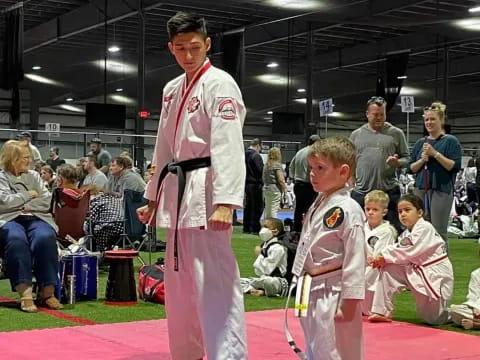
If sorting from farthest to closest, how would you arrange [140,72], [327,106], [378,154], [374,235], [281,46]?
1. [281,46]
2. [140,72]
3. [327,106]
4. [378,154]
5. [374,235]

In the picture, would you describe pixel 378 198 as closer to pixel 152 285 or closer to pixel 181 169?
pixel 152 285

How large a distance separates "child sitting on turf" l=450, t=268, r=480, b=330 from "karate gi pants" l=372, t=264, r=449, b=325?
0.09 meters

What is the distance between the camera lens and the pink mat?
409 centimetres

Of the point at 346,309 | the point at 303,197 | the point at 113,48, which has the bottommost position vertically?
the point at 346,309

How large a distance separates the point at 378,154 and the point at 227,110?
11.2 feet

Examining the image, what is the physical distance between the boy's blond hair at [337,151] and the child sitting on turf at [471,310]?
2523 millimetres

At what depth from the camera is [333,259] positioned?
273cm

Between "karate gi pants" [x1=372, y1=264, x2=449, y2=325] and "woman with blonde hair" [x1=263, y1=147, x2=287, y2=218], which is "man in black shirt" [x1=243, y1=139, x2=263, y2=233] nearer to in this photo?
"woman with blonde hair" [x1=263, y1=147, x2=287, y2=218]

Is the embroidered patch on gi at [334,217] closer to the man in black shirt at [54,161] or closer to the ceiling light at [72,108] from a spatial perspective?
the man in black shirt at [54,161]

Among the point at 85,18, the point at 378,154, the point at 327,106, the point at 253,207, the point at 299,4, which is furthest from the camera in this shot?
the point at 85,18

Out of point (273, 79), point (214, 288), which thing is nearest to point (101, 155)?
point (214, 288)

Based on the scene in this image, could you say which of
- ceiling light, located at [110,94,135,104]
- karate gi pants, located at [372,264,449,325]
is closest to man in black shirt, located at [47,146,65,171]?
karate gi pants, located at [372,264,449,325]

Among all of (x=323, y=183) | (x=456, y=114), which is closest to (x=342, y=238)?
(x=323, y=183)

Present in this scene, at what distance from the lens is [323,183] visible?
280 cm
